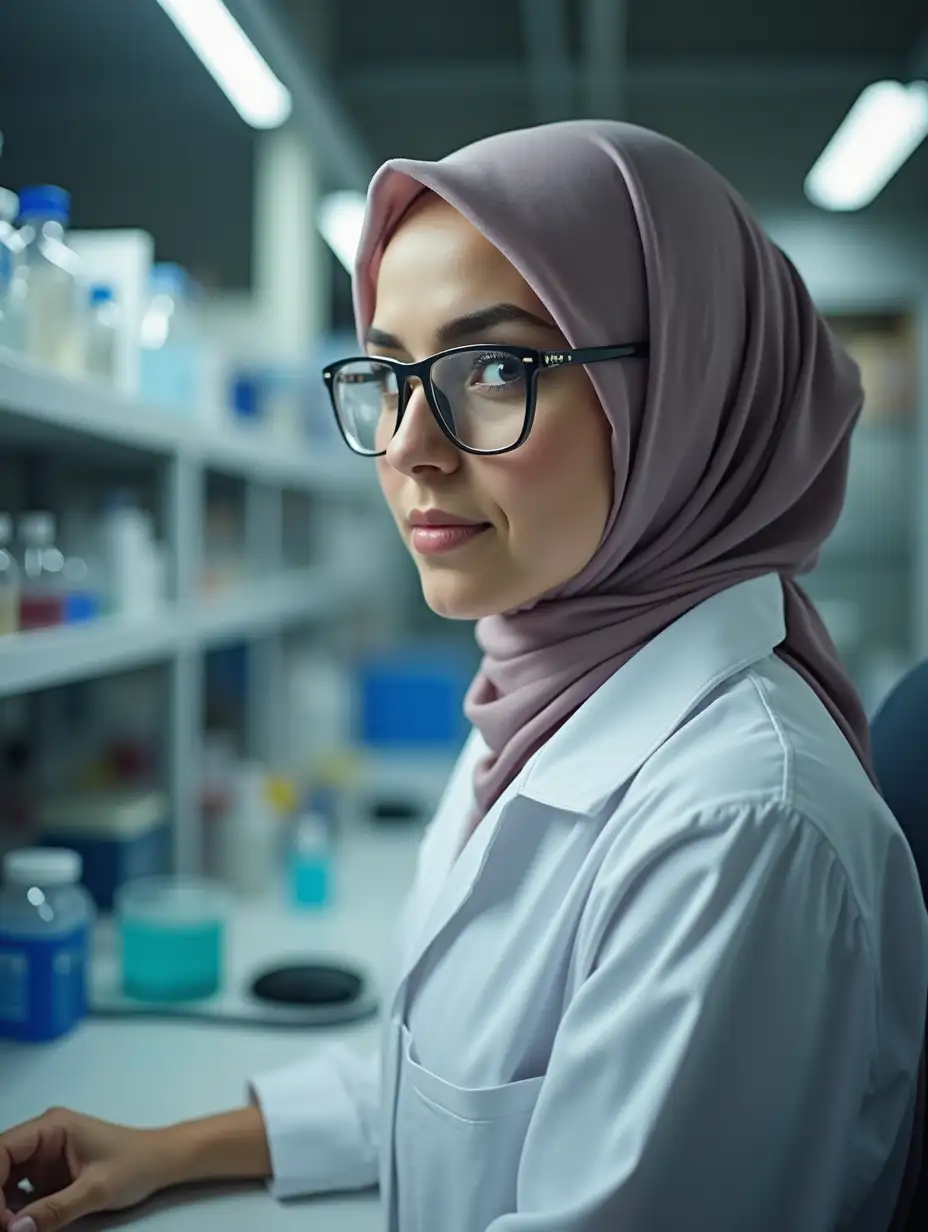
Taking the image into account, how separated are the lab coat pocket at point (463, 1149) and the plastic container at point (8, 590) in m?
0.73

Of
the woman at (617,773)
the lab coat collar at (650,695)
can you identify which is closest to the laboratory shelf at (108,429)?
the woman at (617,773)

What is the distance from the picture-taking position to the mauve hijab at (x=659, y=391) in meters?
0.86

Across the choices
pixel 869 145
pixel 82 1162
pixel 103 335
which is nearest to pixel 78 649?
pixel 103 335

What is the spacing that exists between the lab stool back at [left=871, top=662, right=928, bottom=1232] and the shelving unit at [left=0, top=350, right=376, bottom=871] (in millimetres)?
900

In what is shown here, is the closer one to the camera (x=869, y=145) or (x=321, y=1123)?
(x=321, y=1123)

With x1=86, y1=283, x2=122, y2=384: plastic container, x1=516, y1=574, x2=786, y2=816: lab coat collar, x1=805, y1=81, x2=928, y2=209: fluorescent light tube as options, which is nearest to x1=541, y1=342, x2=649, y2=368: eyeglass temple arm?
x1=516, y1=574, x2=786, y2=816: lab coat collar

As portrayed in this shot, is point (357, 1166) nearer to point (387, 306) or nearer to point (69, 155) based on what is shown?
point (387, 306)

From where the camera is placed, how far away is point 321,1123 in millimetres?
1021

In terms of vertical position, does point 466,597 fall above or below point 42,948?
above

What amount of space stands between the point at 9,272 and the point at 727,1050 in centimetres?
108

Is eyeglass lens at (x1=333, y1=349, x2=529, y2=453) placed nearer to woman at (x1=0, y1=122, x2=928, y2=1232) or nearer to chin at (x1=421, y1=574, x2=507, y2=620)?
woman at (x1=0, y1=122, x2=928, y2=1232)

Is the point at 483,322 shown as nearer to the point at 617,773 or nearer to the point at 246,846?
the point at 617,773

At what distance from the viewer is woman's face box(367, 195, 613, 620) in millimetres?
872

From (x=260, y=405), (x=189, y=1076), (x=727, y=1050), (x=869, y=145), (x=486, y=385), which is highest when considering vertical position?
(x=869, y=145)
